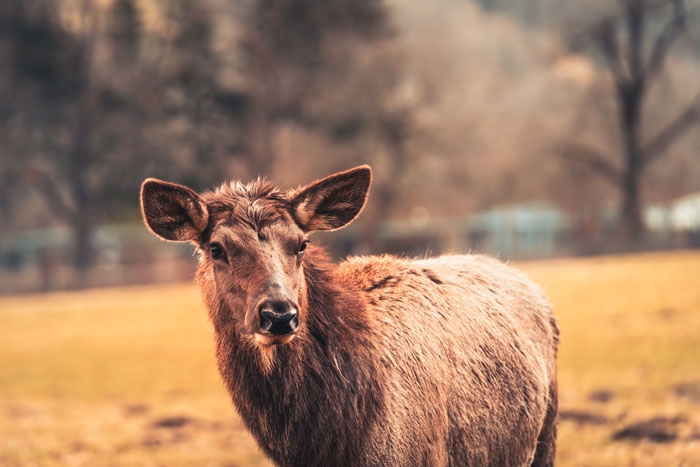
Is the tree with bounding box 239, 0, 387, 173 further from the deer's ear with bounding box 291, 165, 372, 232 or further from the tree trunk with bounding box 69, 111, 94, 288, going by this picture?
the deer's ear with bounding box 291, 165, 372, 232

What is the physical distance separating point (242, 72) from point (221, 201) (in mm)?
39517

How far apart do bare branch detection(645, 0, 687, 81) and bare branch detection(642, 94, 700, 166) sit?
132 inches

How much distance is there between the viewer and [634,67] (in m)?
50.0

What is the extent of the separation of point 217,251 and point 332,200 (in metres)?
0.92

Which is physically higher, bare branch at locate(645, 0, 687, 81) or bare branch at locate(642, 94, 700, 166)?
bare branch at locate(645, 0, 687, 81)

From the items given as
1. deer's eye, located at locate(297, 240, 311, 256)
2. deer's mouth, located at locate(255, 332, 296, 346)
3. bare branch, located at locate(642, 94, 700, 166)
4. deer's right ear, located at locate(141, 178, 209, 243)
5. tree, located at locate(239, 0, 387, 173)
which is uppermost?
tree, located at locate(239, 0, 387, 173)

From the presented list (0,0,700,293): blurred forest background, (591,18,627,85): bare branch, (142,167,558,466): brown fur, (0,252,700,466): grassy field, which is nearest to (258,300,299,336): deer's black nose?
(142,167,558,466): brown fur

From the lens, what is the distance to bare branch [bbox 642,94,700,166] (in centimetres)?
5025

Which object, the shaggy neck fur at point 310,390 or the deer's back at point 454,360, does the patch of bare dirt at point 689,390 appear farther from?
the shaggy neck fur at point 310,390

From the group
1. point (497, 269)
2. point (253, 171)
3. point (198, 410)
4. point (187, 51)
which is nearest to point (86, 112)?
point (187, 51)

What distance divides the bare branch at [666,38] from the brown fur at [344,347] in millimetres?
47006

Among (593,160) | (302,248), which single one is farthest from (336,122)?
(302,248)

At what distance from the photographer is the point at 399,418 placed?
5.55 m

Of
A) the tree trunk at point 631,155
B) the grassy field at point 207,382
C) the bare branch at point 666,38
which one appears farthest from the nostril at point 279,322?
the bare branch at point 666,38
